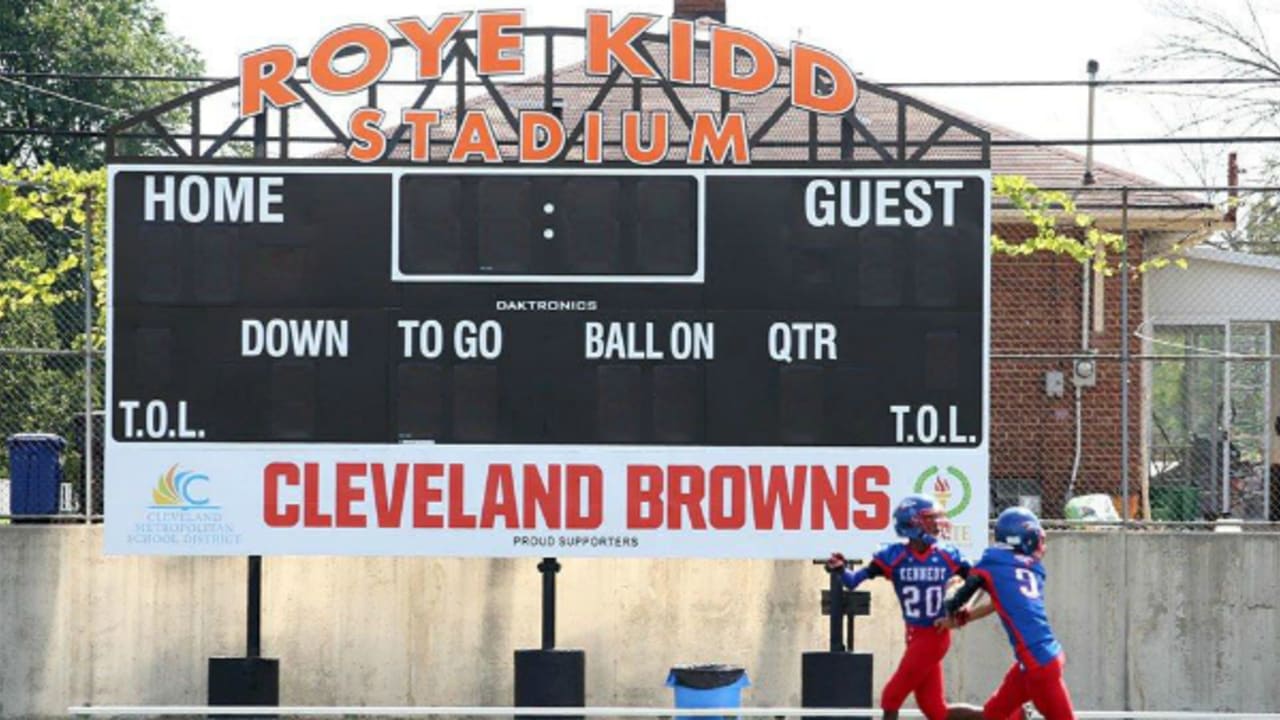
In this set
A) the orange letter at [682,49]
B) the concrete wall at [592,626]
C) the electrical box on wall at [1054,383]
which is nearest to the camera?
the orange letter at [682,49]

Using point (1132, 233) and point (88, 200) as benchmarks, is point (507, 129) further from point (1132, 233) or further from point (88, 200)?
point (1132, 233)

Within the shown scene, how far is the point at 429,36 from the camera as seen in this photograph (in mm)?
16812

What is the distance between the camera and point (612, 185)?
645 inches

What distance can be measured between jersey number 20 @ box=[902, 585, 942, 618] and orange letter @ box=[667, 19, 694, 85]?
488 cm

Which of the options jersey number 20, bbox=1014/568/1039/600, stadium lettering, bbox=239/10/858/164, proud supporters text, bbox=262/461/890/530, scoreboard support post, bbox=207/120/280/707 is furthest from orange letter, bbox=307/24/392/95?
jersey number 20, bbox=1014/568/1039/600

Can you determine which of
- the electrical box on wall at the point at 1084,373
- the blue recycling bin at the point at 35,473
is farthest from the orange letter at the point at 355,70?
the electrical box on wall at the point at 1084,373

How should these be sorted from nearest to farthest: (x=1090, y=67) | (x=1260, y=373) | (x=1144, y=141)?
(x=1144, y=141)
(x=1090, y=67)
(x=1260, y=373)

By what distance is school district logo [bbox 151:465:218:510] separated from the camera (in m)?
16.5

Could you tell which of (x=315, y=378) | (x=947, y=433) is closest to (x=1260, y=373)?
(x=947, y=433)

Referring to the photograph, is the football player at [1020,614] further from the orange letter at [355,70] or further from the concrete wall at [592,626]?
the orange letter at [355,70]

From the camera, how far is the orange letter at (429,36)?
660 inches

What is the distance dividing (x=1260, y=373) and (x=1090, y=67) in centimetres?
469

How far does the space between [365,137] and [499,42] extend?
4.08 ft

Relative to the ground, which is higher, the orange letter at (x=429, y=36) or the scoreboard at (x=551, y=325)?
the orange letter at (x=429, y=36)
